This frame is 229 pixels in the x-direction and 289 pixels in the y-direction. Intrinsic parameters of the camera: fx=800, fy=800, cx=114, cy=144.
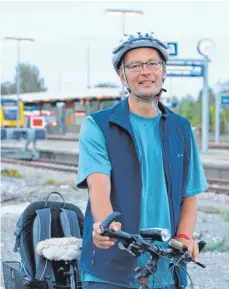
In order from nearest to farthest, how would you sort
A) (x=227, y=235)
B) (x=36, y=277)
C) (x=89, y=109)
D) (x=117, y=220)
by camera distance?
(x=117, y=220)
(x=36, y=277)
(x=227, y=235)
(x=89, y=109)

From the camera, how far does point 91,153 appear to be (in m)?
3.44

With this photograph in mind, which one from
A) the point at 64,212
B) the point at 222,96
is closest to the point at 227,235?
the point at 64,212

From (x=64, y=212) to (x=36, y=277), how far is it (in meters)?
0.50

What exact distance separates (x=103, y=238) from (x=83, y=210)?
1067 centimetres

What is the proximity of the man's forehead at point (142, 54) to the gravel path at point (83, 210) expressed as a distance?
14.8ft

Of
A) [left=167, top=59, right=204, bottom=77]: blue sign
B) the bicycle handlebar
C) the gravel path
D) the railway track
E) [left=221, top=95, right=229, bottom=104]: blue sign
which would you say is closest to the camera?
the bicycle handlebar

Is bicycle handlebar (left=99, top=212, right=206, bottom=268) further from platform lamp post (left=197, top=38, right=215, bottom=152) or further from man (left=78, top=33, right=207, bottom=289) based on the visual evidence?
platform lamp post (left=197, top=38, right=215, bottom=152)

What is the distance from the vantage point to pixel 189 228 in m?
3.50

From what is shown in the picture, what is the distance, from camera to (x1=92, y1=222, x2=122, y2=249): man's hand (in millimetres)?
3096

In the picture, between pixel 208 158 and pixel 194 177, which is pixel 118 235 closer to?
pixel 194 177

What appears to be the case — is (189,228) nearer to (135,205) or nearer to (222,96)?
(135,205)

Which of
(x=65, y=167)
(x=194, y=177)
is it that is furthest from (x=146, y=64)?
(x=65, y=167)

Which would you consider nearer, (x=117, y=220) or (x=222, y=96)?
(x=117, y=220)

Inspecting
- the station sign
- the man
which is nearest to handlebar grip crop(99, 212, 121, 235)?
the man
